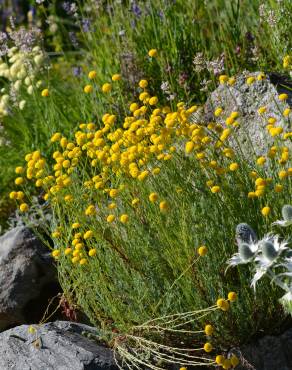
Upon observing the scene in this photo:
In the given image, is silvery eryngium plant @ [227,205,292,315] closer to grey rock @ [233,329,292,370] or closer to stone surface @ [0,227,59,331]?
grey rock @ [233,329,292,370]

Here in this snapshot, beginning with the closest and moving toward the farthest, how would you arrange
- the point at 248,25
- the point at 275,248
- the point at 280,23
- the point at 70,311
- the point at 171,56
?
the point at 275,248
the point at 70,311
the point at 280,23
the point at 171,56
the point at 248,25

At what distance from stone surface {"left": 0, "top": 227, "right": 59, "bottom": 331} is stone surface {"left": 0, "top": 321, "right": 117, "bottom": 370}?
0.77 m

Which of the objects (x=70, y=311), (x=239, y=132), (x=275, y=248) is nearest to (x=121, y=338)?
(x=70, y=311)

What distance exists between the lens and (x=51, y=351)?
11.9 ft

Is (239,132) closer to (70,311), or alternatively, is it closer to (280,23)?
(280,23)

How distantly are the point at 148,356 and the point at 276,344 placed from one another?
621 millimetres

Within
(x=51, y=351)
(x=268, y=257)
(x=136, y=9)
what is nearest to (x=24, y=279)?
(x=51, y=351)

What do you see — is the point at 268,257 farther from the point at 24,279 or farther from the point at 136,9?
the point at 136,9

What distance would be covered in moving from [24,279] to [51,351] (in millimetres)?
1051

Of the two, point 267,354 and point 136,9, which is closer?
point 267,354

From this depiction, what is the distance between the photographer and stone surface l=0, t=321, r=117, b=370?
3.54m

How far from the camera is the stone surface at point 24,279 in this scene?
15.1 feet

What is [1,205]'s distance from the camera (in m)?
6.00

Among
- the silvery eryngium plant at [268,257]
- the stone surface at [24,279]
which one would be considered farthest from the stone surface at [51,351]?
the silvery eryngium plant at [268,257]
